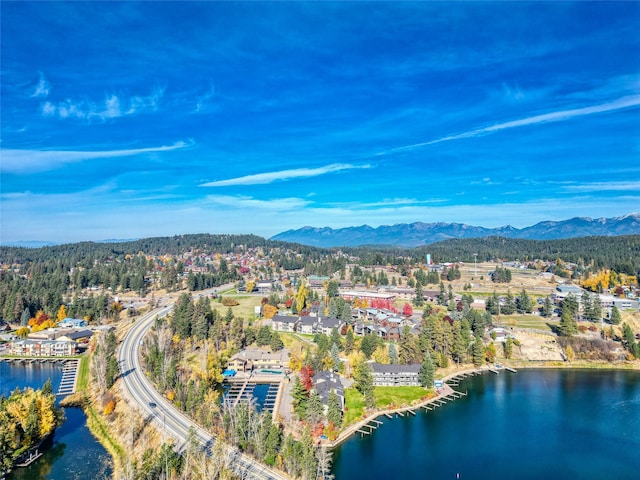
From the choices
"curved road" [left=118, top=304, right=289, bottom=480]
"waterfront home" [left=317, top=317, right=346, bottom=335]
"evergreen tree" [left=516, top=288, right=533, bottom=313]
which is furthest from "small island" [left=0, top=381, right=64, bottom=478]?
"evergreen tree" [left=516, top=288, right=533, bottom=313]

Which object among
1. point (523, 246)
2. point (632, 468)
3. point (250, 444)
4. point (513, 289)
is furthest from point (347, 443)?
point (523, 246)

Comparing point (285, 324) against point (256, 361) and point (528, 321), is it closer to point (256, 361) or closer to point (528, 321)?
point (256, 361)

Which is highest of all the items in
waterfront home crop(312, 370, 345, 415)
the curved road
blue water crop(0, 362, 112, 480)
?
waterfront home crop(312, 370, 345, 415)

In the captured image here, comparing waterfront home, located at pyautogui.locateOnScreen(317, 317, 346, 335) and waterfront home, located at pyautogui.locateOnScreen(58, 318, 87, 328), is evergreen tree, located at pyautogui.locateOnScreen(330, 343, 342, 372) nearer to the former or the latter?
waterfront home, located at pyautogui.locateOnScreen(317, 317, 346, 335)

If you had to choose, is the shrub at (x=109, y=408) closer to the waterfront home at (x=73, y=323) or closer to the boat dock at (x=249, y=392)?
the boat dock at (x=249, y=392)

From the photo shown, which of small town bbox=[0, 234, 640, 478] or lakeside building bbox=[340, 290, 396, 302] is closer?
small town bbox=[0, 234, 640, 478]

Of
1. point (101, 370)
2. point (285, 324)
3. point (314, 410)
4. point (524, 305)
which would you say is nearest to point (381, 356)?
point (314, 410)
